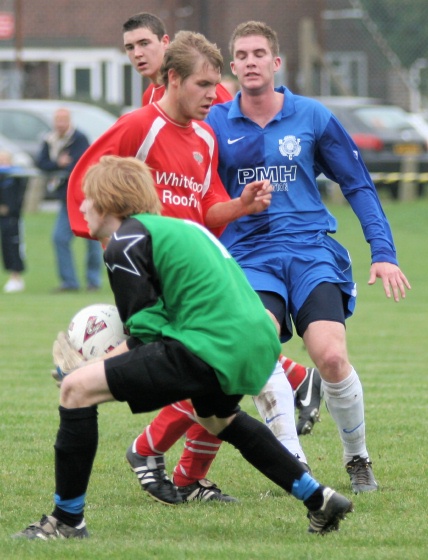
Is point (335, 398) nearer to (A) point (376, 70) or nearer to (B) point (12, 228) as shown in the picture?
(B) point (12, 228)

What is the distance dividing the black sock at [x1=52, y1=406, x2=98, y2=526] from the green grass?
0.21 metres

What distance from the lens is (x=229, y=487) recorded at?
6016 millimetres

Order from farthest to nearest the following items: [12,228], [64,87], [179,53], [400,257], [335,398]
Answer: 1. [64,87]
2. [400,257]
3. [12,228]
4. [335,398]
5. [179,53]

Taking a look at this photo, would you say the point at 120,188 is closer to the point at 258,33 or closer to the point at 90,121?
the point at 258,33

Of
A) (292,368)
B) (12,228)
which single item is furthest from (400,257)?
(292,368)

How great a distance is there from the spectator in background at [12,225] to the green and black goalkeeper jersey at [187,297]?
11656 millimetres

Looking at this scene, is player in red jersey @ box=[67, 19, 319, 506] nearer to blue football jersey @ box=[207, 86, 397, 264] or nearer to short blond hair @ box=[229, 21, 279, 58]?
blue football jersey @ box=[207, 86, 397, 264]

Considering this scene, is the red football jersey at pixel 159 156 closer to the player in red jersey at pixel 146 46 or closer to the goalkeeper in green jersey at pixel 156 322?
the player in red jersey at pixel 146 46

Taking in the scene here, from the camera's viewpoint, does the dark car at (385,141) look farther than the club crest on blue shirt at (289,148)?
Yes

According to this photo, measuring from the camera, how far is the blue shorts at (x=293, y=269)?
5.75 meters

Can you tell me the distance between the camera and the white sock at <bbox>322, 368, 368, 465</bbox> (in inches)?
228

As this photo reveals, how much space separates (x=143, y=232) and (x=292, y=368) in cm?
276

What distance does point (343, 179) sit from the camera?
598 centimetres

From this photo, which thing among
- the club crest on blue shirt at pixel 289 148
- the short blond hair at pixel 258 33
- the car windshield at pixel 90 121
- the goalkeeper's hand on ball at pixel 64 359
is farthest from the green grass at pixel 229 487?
the car windshield at pixel 90 121
